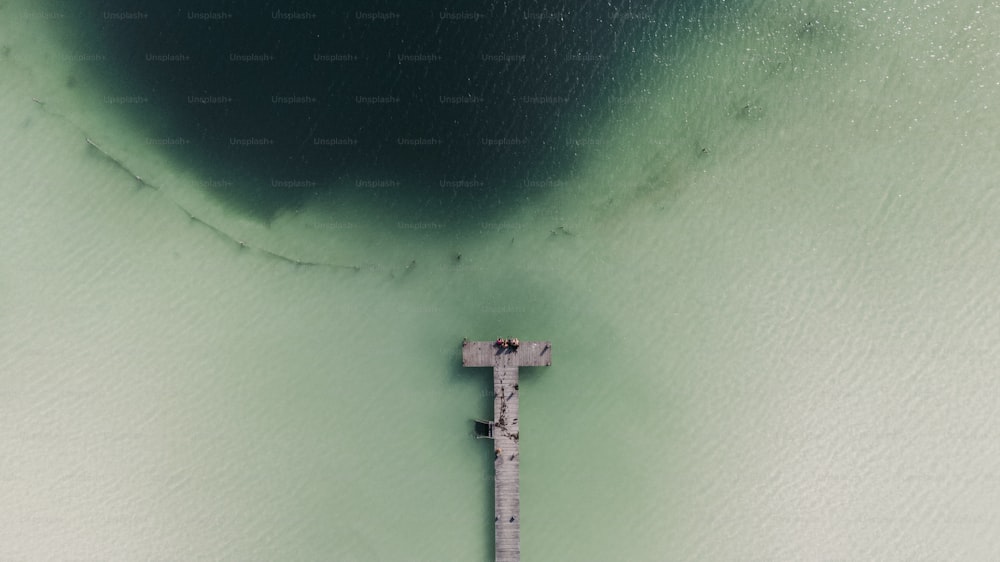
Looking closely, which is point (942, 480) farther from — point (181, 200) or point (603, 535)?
point (181, 200)

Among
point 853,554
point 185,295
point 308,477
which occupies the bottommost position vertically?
point 853,554

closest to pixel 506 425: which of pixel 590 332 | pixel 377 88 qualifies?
pixel 590 332

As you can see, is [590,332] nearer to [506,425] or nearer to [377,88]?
[506,425]

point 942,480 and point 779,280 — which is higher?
point 779,280

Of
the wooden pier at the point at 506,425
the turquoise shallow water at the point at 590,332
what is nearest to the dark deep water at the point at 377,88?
the turquoise shallow water at the point at 590,332

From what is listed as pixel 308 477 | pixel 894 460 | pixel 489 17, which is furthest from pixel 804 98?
pixel 308 477

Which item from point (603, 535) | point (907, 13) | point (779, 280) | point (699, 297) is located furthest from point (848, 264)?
point (603, 535)
